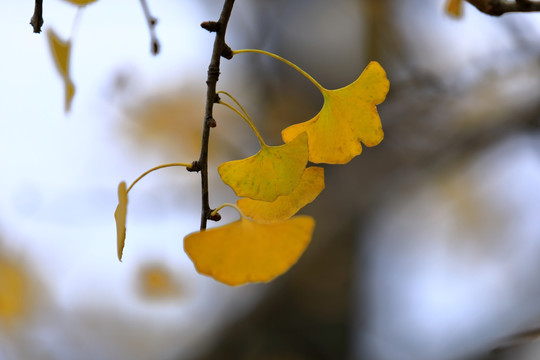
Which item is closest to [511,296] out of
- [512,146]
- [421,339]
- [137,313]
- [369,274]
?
[421,339]

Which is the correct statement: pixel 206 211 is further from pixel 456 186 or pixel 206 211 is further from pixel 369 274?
pixel 456 186

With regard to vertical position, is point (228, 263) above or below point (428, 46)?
below

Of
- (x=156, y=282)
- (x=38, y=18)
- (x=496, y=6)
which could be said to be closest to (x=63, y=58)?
(x=38, y=18)

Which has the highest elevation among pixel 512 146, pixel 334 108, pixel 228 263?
pixel 512 146

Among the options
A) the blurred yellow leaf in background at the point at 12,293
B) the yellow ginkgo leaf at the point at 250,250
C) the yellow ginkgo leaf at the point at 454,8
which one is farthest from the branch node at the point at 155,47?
the blurred yellow leaf in background at the point at 12,293

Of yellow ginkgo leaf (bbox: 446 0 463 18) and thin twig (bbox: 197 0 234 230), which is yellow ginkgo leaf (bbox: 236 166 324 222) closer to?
thin twig (bbox: 197 0 234 230)
